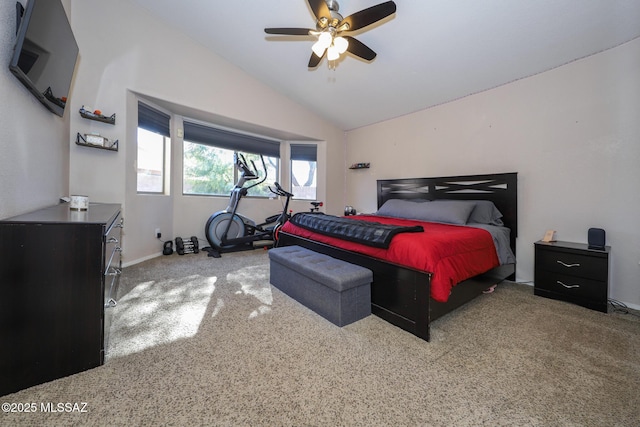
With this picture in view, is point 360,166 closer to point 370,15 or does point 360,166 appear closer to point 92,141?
point 370,15

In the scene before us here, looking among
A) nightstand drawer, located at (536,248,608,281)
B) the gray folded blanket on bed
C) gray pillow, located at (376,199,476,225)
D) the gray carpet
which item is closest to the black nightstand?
nightstand drawer, located at (536,248,608,281)

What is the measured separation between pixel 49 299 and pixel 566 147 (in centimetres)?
455

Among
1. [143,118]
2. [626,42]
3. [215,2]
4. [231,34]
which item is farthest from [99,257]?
[626,42]

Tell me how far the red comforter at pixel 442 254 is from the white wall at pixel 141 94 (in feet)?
9.63

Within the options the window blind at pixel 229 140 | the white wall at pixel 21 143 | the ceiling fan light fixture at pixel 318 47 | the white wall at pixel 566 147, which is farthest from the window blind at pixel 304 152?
the white wall at pixel 21 143

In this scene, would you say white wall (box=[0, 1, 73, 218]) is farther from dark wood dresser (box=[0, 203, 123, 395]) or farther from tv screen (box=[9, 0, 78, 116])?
dark wood dresser (box=[0, 203, 123, 395])

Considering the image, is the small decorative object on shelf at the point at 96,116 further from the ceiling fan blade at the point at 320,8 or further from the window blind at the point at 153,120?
the ceiling fan blade at the point at 320,8

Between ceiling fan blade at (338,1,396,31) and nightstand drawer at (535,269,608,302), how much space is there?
294 centimetres

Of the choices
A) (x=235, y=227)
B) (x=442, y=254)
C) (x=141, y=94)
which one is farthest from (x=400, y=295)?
(x=141, y=94)

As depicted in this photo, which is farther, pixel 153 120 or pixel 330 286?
pixel 153 120

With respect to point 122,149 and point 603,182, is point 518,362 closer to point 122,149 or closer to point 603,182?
point 603,182

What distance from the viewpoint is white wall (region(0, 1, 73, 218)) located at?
1364 millimetres

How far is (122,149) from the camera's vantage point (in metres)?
3.05

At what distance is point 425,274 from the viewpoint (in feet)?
5.49
